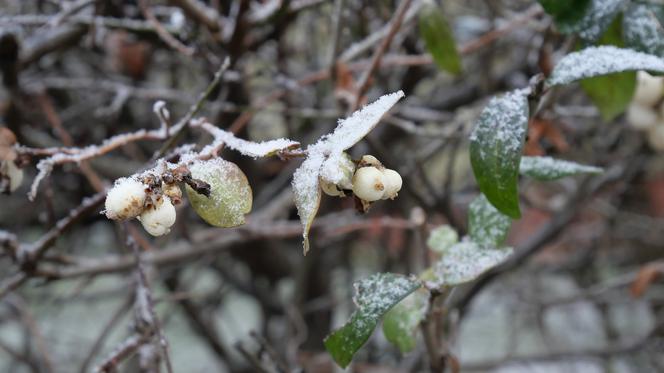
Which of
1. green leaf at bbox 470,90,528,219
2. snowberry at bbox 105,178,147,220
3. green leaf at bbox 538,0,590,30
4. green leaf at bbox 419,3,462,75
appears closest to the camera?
snowberry at bbox 105,178,147,220

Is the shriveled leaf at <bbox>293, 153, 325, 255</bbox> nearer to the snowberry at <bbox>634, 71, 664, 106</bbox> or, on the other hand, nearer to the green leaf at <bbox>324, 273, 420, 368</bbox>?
the green leaf at <bbox>324, 273, 420, 368</bbox>

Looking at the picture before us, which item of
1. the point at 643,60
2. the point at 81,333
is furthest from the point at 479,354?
the point at 643,60

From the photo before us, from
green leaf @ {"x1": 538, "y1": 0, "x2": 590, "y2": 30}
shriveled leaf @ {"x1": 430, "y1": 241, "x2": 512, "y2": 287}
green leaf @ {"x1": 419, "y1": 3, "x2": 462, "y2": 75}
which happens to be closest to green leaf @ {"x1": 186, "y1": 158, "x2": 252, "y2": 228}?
shriveled leaf @ {"x1": 430, "y1": 241, "x2": 512, "y2": 287}

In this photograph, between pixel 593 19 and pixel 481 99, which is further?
pixel 481 99

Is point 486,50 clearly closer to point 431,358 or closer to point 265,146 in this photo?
point 431,358

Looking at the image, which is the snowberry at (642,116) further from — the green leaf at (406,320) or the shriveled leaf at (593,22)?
the green leaf at (406,320)

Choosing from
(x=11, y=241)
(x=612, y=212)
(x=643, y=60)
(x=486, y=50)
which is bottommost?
(x=612, y=212)
